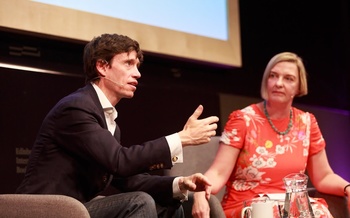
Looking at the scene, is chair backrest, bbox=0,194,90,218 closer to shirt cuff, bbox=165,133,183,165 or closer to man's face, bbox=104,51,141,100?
shirt cuff, bbox=165,133,183,165

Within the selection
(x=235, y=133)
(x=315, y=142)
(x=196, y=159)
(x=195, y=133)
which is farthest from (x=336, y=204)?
(x=195, y=133)

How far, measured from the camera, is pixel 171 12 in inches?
126

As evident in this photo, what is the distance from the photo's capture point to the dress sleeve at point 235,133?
101 inches

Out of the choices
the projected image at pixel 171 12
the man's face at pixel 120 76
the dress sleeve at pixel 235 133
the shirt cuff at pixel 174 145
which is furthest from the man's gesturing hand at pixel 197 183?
the projected image at pixel 171 12

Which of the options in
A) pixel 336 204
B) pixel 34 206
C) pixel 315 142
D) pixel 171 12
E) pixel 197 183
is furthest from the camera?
pixel 171 12

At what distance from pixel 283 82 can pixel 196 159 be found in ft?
1.72

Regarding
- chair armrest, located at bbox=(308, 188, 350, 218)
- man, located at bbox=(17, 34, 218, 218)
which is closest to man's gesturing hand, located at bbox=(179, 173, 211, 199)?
man, located at bbox=(17, 34, 218, 218)

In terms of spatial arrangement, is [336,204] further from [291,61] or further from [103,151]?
[103,151]

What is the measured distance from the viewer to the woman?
2541 millimetres

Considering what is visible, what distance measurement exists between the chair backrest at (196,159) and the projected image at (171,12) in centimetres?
80

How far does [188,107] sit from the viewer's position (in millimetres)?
3307

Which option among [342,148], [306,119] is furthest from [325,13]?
[306,119]

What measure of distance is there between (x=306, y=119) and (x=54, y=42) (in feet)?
4.02

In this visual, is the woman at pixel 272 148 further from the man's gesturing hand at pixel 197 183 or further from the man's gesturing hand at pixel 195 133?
the man's gesturing hand at pixel 195 133
